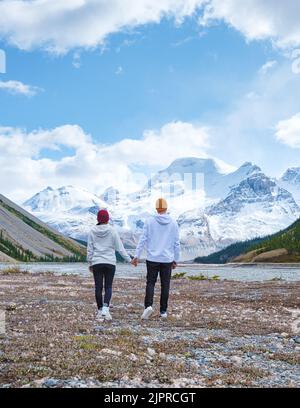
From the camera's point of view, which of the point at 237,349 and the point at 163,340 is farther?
the point at 163,340

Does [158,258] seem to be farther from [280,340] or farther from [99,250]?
[280,340]

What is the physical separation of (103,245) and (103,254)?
1.02 feet

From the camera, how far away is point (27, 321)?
1471 centimetres

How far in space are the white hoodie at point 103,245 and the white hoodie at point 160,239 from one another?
0.82m

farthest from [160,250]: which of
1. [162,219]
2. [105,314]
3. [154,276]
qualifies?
[105,314]

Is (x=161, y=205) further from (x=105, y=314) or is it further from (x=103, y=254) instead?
(x=105, y=314)

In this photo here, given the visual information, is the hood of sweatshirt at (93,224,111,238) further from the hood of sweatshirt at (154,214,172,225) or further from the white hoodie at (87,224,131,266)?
the hood of sweatshirt at (154,214,172,225)

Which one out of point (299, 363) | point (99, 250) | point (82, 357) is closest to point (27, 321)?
point (99, 250)

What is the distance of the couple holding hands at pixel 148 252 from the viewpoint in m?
16.6

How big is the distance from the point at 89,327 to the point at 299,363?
19.4ft

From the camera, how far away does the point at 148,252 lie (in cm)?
1688

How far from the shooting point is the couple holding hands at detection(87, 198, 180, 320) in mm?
16562

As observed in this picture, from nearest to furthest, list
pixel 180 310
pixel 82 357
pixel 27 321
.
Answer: pixel 82 357, pixel 27 321, pixel 180 310

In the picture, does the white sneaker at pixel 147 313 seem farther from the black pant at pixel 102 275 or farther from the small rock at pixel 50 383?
the small rock at pixel 50 383
